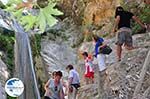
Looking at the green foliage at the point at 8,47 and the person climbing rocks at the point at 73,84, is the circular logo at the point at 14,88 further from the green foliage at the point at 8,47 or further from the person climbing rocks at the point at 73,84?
the green foliage at the point at 8,47

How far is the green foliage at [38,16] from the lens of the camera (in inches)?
148

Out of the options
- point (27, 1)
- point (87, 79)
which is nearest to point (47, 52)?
point (87, 79)

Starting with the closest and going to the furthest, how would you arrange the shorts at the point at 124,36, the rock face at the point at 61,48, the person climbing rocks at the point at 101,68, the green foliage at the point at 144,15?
1. the person climbing rocks at the point at 101,68
2. the shorts at the point at 124,36
3. the green foliage at the point at 144,15
4. the rock face at the point at 61,48

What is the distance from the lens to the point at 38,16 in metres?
3.81

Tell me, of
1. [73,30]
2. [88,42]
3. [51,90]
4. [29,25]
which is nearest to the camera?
[29,25]

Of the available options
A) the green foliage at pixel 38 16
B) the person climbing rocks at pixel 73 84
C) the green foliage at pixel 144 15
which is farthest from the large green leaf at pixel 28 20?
the green foliage at pixel 144 15

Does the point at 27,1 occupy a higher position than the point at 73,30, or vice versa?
the point at 27,1

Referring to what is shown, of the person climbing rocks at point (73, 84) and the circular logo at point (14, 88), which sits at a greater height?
the circular logo at point (14, 88)

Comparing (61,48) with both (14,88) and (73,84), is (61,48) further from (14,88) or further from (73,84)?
(14,88)

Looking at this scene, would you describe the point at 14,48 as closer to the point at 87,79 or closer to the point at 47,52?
the point at 47,52

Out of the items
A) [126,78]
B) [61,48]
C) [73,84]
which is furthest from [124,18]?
[61,48]

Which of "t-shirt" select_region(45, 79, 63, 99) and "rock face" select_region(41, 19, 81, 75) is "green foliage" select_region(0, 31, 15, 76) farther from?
"t-shirt" select_region(45, 79, 63, 99)

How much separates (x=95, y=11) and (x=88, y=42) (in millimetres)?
1177

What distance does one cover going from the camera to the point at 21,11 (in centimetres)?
410
